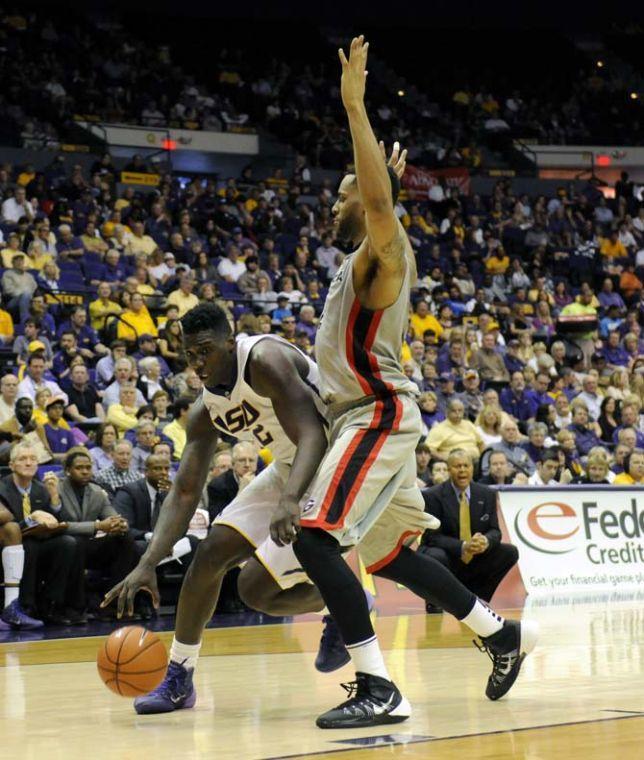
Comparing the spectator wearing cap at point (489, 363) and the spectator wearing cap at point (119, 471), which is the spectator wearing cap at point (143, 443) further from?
the spectator wearing cap at point (489, 363)

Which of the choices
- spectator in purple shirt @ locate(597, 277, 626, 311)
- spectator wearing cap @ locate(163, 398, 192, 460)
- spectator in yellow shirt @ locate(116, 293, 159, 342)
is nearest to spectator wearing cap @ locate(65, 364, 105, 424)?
spectator wearing cap @ locate(163, 398, 192, 460)

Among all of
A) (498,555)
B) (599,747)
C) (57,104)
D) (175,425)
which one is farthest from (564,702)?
(57,104)

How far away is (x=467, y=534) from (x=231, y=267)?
917 centimetres

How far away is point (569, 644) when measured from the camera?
7543mm

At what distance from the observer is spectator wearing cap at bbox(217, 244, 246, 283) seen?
18.8 metres

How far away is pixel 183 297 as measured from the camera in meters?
16.3

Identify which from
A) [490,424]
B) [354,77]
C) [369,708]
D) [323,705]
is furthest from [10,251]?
[369,708]

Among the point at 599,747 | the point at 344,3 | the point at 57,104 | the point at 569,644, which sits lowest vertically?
the point at 569,644

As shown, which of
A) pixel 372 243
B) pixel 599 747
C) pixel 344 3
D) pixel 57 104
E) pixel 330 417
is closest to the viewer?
pixel 599 747

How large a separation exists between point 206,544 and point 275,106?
996 inches

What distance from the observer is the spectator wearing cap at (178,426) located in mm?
12320

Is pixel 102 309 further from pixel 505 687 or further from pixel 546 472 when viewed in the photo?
pixel 505 687

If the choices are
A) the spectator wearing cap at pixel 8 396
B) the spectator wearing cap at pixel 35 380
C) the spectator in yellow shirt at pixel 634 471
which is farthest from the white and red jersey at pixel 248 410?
the spectator in yellow shirt at pixel 634 471

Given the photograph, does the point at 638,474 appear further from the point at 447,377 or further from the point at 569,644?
the point at 569,644
